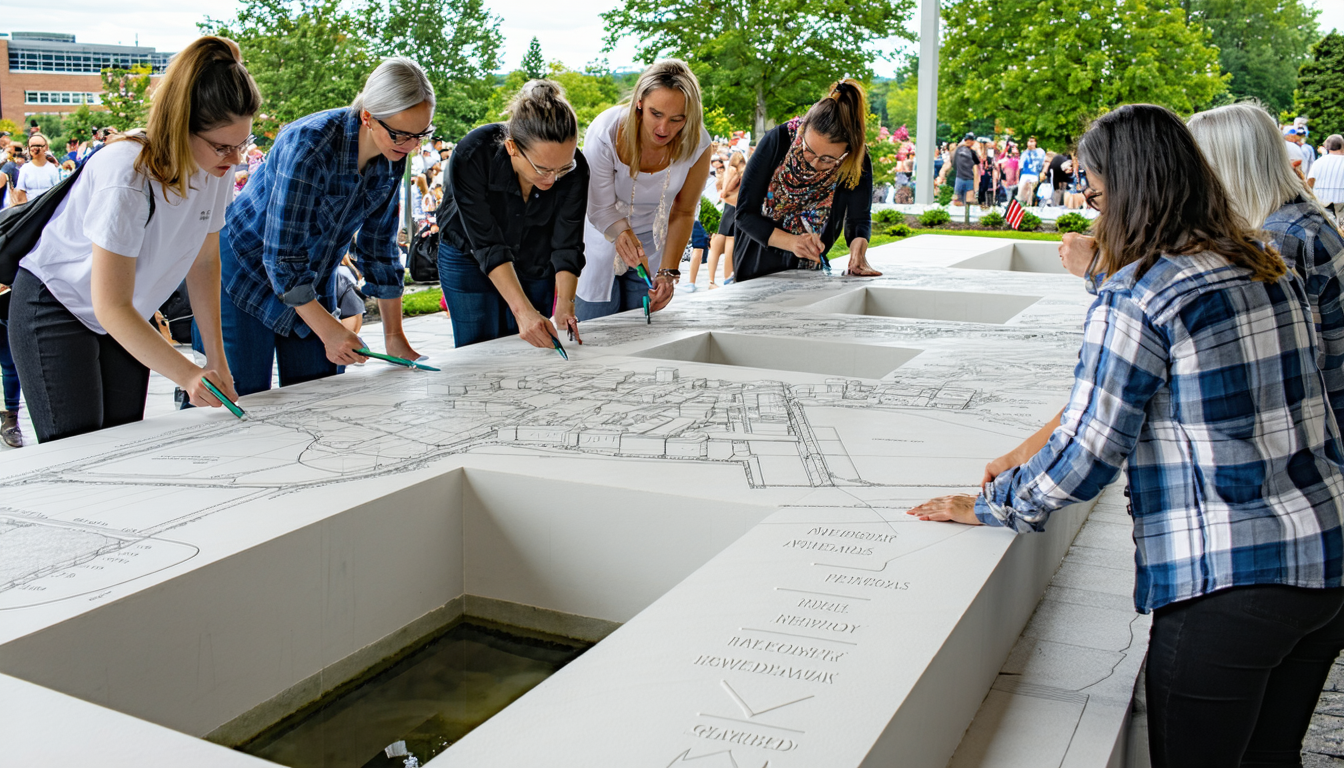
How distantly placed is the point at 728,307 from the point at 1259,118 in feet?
9.25

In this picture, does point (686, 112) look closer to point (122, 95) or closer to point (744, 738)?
point (744, 738)

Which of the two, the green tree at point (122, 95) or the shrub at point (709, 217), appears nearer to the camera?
the shrub at point (709, 217)

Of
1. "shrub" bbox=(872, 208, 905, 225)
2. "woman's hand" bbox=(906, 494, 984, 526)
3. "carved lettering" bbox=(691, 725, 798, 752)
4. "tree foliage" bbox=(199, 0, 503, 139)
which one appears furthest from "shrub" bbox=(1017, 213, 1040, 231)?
"carved lettering" bbox=(691, 725, 798, 752)

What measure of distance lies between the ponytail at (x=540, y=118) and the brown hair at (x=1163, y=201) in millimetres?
1961

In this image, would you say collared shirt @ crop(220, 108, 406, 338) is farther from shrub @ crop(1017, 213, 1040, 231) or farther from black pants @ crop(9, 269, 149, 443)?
shrub @ crop(1017, 213, 1040, 231)

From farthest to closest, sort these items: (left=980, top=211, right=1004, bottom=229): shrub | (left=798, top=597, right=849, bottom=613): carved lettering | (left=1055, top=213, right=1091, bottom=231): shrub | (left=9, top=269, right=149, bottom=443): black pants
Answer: (left=980, top=211, right=1004, bottom=229): shrub → (left=1055, top=213, right=1091, bottom=231): shrub → (left=9, top=269, right=149, bottom=443): black pants → (left=798, top=597, right=849, bottom=613): carved lettering

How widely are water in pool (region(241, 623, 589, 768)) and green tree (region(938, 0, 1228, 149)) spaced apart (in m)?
21.1

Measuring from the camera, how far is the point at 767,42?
2409cm

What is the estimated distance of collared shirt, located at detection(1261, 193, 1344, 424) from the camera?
214 centimetres

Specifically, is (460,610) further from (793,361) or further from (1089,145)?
(793,361)

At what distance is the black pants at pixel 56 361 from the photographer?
2.61m

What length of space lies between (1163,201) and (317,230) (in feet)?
7.62

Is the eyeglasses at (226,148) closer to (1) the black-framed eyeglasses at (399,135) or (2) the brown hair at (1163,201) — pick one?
(1) the black-framed eyeglasses at (399,135)

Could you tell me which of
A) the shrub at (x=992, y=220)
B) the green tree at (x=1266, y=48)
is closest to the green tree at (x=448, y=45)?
the shrub at (x=992, y=220)
